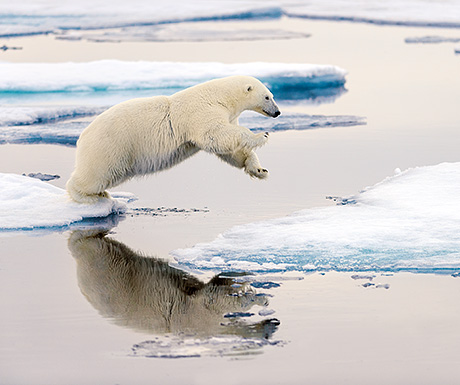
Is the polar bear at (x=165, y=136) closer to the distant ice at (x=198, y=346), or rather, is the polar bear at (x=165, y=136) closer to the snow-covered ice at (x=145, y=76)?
the distant ice at (x=198, y=346)

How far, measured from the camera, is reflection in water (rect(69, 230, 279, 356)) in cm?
382

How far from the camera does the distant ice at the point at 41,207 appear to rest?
5.51m

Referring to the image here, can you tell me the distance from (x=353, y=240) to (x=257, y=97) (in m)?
1.33

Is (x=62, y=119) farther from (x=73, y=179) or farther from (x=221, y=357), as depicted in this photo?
(x=221, y=357)

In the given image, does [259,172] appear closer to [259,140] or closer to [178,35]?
[259,140]

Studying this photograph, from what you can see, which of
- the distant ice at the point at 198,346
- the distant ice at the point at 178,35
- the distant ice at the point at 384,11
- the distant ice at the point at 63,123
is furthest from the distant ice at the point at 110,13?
the distant ice at the point at 198,346

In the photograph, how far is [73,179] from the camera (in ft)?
18.7

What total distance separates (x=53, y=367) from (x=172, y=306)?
2.51ft

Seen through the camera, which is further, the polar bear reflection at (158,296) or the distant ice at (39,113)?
the distant ice at (39,113)

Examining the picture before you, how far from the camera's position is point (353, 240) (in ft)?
16.1

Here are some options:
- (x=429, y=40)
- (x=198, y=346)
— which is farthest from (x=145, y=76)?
(x=198, y=346)

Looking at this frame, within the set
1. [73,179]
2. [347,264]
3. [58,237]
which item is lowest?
[347,264]

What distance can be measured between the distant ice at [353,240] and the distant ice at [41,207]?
994 mm

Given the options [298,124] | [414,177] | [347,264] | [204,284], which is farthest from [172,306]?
[298,124]
